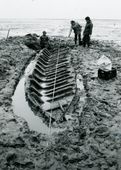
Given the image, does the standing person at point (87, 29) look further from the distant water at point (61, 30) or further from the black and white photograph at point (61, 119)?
the distant water at point (61, 30)

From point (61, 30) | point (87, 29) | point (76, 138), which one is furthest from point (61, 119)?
point (61, 30)

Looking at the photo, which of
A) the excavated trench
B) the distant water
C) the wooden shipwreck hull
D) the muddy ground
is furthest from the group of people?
the distant water

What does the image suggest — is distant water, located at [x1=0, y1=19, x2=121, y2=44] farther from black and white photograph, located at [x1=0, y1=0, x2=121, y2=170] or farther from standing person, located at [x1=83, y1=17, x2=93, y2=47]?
black and white photograph, located at [x1=0, y1=0, x2=121, y2=170]

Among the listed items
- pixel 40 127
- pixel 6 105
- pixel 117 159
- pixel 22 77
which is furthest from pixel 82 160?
pixel 22 77

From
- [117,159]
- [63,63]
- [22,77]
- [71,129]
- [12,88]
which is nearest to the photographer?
[117,159]

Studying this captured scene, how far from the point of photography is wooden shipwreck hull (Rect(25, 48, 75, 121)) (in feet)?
28.9

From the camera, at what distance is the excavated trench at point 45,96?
303 inches

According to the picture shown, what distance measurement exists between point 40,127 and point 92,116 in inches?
63.5

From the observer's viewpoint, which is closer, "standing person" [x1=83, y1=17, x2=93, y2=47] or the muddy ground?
the muddy ground

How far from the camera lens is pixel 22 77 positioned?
12.0 metres

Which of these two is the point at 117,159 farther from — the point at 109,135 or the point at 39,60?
the point at 39,60

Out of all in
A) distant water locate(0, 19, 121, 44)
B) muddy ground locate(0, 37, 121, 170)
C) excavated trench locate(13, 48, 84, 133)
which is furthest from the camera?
distant water locate(0, 19, 121, 44)

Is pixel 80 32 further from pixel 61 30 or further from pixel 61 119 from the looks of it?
pixel 61 30

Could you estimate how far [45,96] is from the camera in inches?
391
